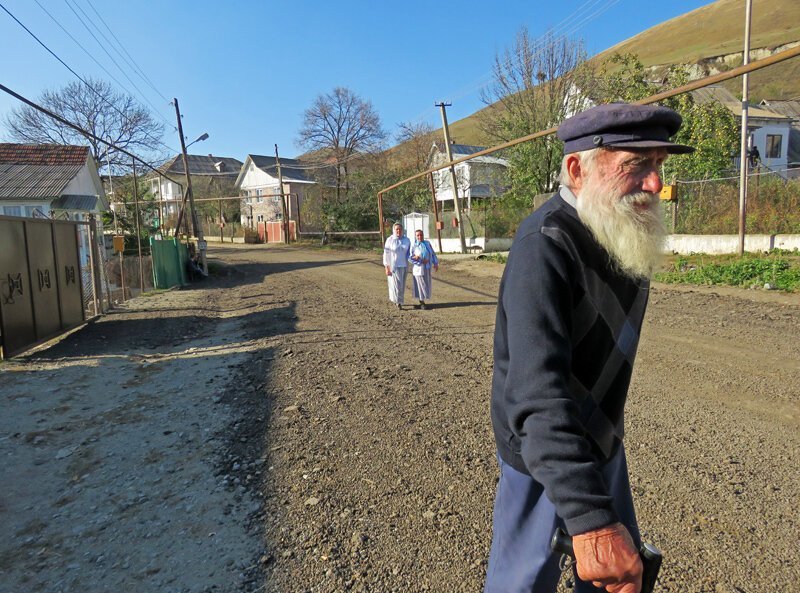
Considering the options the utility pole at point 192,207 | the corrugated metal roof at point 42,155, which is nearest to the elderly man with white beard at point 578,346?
the utility pole at point 192,207

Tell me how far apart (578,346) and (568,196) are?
0.44 metres

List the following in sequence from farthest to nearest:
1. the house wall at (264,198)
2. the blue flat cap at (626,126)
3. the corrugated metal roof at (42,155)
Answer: the house wall at (264,198) → the corrugated metal roof at (42,155) → the blue flat cap at (626,126)

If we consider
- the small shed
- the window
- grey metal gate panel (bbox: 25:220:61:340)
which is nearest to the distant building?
the window

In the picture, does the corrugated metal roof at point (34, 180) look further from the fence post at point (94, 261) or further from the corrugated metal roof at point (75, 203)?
the fence post at point (94, 261)

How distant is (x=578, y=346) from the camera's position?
1.43 metres

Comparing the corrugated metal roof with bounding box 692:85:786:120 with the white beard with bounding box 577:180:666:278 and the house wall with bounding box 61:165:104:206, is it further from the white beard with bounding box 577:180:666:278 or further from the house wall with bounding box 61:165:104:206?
the white beard with bounding box 577:180:666:278

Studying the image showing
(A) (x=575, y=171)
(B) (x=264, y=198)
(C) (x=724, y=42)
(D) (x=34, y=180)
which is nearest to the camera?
(A) (x=575, y=171)

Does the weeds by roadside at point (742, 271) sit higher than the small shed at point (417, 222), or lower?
lower

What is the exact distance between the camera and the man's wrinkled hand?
1233mm

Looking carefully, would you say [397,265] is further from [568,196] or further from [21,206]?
[21,206]

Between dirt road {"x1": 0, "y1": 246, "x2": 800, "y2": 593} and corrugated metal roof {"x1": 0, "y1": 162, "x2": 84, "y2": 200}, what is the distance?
51.6 ft

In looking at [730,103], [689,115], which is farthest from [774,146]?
[689,115]

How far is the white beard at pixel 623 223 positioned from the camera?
1427 millimetres

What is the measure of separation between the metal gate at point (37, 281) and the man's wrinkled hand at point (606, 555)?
28.7 feet
